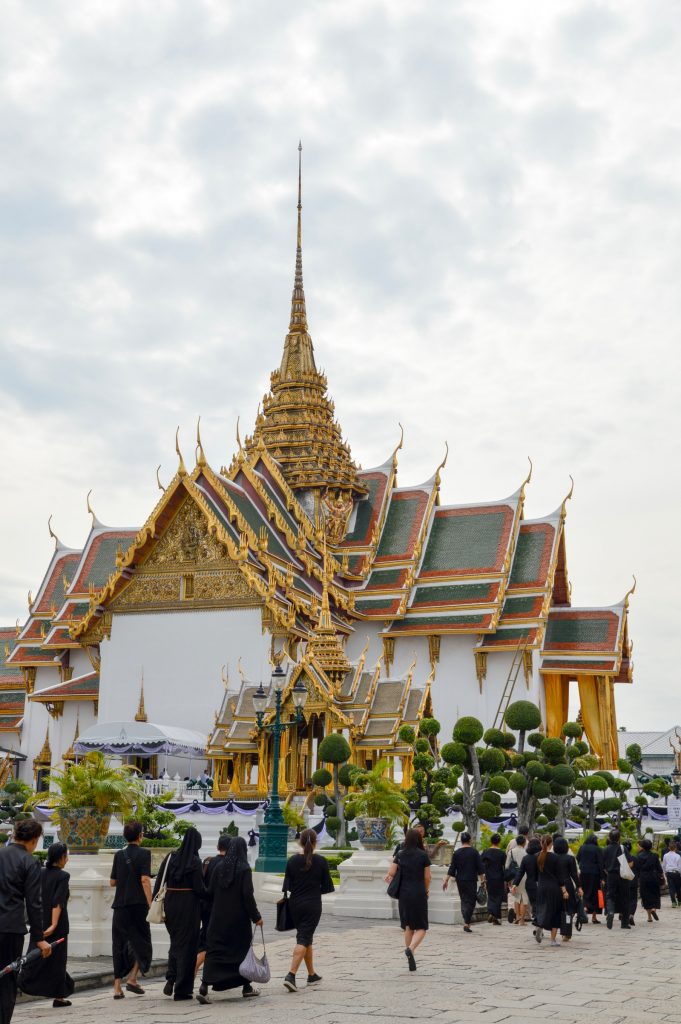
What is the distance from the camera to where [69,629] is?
104 ft

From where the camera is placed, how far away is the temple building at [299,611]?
28188mm

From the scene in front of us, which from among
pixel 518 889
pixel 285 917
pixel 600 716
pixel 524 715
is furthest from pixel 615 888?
pixel 600 716

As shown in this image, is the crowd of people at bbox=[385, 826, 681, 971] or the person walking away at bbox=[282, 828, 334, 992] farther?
the crowd of people at bbox=[385, 826, 681, 971]

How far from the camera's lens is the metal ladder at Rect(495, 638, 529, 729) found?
101 feet

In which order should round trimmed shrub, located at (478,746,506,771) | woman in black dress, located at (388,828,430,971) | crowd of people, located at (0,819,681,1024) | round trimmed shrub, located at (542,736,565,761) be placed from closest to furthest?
crowd of people, located at (0,819,681,1024)
woman in black dress, located at (388,828,430,971)
round trimmed shrub, located at (478,746,506,771)
round trimmed shrub, located at (542,736,565,761)

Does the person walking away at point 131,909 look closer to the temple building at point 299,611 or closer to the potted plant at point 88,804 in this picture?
the potted plant at point 88,804

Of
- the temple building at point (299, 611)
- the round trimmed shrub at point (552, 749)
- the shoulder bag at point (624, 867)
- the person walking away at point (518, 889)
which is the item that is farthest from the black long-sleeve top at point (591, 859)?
the temple building at point (299, 611)

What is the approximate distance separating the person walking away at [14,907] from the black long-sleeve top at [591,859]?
829 cm

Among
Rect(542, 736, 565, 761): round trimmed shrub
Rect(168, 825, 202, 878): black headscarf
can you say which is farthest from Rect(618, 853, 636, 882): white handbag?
Rect(542, 736, 565, 761): round trimmed shrub

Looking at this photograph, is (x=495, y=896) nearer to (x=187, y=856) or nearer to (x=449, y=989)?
(x=449, y=989)

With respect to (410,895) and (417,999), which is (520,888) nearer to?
(410,895)

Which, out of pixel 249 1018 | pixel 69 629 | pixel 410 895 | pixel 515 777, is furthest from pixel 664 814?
pixel 249 1018

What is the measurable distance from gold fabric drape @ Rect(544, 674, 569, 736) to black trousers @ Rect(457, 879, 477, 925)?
70.3 feet

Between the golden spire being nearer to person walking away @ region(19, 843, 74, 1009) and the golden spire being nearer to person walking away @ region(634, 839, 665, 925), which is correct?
person walking away @ region(634, 839, 665, 925)
